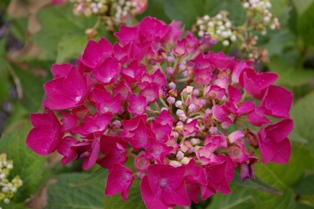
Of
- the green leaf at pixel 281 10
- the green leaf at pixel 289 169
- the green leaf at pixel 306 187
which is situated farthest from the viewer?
the green leaf at pixel 281 10

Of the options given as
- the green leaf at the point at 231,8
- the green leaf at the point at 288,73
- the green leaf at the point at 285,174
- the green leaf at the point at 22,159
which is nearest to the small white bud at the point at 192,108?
the green leaf at the point at 285,174

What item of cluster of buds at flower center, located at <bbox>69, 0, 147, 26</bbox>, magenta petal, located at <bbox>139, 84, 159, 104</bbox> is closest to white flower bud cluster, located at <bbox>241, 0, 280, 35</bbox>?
cluster of buds at flower center, located at <bbox>69, 0, 147, 26</bbox>

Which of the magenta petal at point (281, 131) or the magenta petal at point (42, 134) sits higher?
the magenta petal at point (281, 131)

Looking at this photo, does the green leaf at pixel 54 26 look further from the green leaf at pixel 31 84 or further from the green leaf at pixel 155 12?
the green leaf at pixel 155 12

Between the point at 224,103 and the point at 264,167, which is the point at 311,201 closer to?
the point at 264,167

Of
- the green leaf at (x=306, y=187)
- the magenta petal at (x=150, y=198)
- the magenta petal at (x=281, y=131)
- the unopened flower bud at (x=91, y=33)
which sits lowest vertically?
the green leaf at (x=306, y=187)

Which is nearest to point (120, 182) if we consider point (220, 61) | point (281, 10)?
point (220, 61)

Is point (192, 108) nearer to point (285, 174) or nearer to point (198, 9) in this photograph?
point (285, 174)

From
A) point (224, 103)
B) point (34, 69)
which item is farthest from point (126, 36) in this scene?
point (34, 69)
